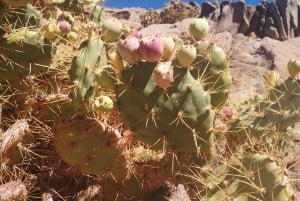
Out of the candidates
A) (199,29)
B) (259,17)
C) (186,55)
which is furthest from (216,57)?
(259,17)

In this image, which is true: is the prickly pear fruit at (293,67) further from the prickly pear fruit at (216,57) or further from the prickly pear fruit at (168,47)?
the prickly pear fruit at (168,47)

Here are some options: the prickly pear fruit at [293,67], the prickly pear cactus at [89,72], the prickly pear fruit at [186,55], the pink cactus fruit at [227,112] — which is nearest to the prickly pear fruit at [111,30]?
the prickly pear cactus at [89,72]

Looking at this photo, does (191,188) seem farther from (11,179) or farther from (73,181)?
(11,179)

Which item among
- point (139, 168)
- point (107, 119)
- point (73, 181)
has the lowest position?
point (73, 181)

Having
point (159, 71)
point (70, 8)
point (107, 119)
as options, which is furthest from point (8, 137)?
point (70, 8)

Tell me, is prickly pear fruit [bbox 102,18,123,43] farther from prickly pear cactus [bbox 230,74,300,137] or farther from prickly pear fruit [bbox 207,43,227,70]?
prickly pear cactus [bbox 230,74,300,137]

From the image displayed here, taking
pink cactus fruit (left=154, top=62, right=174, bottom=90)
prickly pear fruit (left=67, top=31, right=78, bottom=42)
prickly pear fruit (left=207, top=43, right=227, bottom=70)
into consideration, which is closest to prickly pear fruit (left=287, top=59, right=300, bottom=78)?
prickly pear fruit (left=207, top=43, right=227, bottom=70)

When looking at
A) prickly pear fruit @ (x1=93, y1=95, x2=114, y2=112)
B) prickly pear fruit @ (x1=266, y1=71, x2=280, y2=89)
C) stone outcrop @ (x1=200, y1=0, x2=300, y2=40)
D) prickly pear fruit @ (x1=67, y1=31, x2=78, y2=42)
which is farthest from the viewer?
stone outcrop @ (x1=200, y1=0, x2=300, y2=40)
